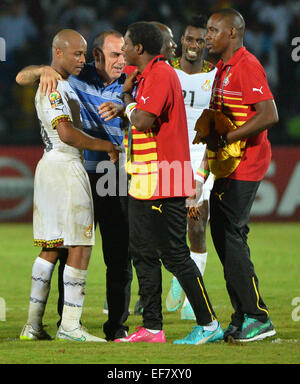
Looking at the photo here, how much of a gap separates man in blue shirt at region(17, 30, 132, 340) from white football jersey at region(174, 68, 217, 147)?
1.51 m

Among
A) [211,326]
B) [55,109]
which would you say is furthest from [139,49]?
[211,326]

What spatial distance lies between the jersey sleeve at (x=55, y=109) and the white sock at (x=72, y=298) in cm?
100

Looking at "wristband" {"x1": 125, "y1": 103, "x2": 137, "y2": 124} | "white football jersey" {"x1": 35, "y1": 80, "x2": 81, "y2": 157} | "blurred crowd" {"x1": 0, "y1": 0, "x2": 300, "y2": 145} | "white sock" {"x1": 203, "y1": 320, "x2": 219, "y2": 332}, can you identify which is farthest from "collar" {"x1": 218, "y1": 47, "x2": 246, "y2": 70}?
"blurred crowd" {"x1": 0, "y1": 0, "x2": 300, "y2": 145}

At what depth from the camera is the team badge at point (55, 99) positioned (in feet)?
18.1

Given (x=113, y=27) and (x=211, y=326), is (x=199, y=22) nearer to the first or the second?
(x=211, y=326)

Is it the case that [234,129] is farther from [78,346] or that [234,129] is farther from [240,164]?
[78,346]

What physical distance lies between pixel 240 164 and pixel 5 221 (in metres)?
9.30

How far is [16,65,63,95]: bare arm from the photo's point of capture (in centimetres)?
554

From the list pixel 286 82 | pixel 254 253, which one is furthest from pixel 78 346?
pixel 286 82

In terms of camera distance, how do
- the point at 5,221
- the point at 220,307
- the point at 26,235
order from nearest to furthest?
the point at 220,307 → the point at 26,235 → the point at 5,221

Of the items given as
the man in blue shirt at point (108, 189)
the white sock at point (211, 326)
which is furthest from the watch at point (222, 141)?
the white sock at point (211, 326)

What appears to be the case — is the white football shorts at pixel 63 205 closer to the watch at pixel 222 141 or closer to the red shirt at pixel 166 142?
the red shirt at pixel 166 142

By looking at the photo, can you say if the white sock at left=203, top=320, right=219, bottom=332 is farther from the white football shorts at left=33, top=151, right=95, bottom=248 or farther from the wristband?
the wristband
